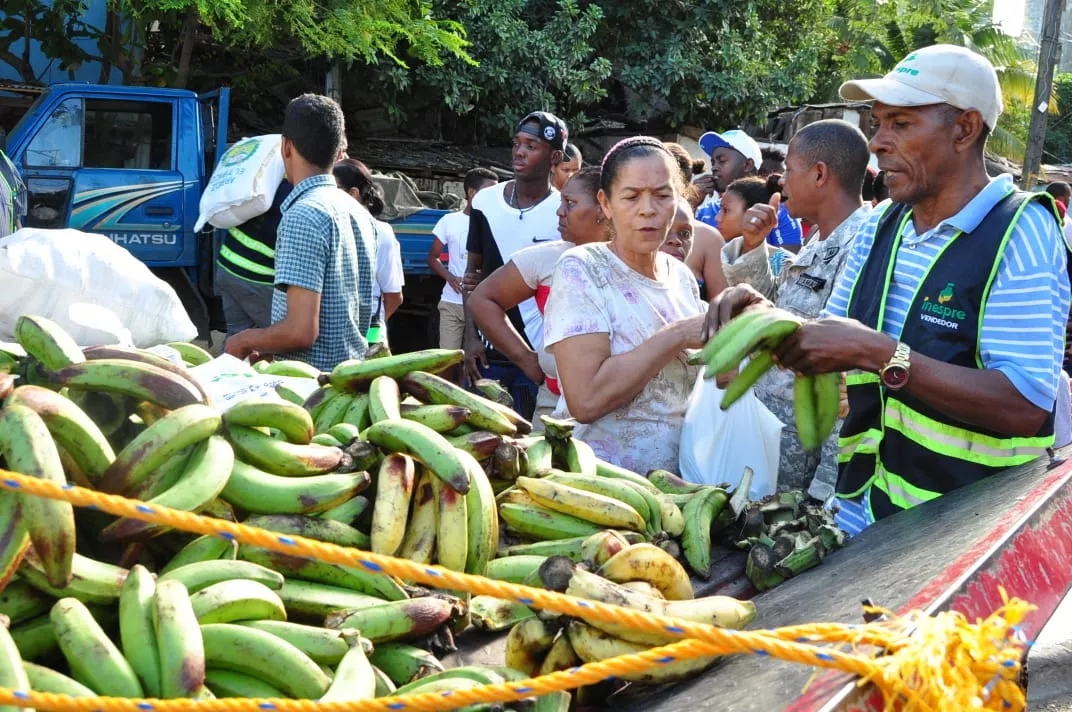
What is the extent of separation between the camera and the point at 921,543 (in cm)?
221

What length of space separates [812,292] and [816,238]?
59 cm

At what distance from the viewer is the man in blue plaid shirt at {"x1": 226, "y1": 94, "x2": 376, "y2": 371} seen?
4062 millimetres

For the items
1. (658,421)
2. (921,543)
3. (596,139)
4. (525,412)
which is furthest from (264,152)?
(596,139)

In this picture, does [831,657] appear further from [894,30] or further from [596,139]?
[894,30]

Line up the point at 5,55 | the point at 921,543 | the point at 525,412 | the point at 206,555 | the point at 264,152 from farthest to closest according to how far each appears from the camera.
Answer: the point at 5,55, the point at 264,152, the point at 525,412, the point at 921,543, the point at 206,555

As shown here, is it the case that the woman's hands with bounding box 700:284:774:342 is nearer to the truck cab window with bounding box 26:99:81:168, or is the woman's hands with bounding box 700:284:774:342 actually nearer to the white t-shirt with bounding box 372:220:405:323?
the white t-shirt with bounding box 372:220:405:323

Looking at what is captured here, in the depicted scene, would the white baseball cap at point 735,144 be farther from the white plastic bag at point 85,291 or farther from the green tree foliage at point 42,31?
the green tree foliage at point 42,31

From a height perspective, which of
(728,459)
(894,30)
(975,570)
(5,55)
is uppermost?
(894,30)

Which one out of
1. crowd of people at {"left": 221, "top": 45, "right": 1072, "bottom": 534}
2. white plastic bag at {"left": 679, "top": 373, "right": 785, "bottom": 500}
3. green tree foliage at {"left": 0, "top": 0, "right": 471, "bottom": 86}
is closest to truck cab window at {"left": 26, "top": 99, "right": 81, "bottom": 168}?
green tree foliage at {"left": 0, "top": 0, "right": 471, "bottom": 86}

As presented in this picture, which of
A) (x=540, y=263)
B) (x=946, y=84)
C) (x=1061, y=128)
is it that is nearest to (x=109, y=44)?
(x=540, y=263)

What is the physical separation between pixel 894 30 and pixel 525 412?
20767mm

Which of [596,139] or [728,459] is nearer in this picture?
[728,459]

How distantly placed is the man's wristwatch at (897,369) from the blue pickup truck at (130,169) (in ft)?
25.0

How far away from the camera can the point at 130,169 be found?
9367 millimetres
